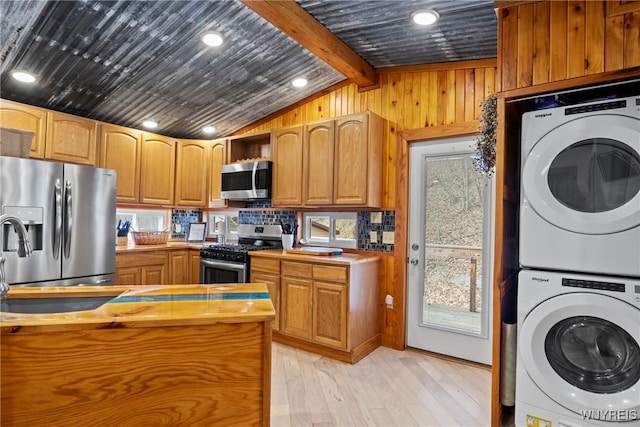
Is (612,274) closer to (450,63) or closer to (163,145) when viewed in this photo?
(450,63)

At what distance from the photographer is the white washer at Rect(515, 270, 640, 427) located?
1694 mm

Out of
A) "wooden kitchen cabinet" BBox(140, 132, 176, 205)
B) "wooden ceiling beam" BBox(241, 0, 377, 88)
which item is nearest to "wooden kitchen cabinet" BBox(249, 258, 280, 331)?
"wooden kitchen cabinet" BBox(140, 132, 176, 205)

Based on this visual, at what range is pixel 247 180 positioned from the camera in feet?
13.4

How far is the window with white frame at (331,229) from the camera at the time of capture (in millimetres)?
3766

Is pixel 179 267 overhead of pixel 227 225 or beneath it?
beneath

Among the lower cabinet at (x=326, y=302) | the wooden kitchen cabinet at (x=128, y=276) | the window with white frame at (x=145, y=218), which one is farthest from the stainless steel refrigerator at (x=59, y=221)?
the lower cabinet at (x=326, y=302)

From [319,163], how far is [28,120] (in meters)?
2.75

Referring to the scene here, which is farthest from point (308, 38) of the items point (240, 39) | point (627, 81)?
point (627, 81)

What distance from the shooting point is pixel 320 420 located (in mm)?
2170

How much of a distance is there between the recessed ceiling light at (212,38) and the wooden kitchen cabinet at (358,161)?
1307mm

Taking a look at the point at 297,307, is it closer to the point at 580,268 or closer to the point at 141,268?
the point at 141,268

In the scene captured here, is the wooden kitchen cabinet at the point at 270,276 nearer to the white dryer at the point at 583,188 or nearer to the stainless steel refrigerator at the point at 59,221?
the stainless steel refrigerator at the point at 59,221

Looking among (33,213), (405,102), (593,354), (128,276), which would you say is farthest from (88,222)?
(593,354)

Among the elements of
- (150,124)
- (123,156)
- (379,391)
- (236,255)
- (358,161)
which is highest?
(150,124)
